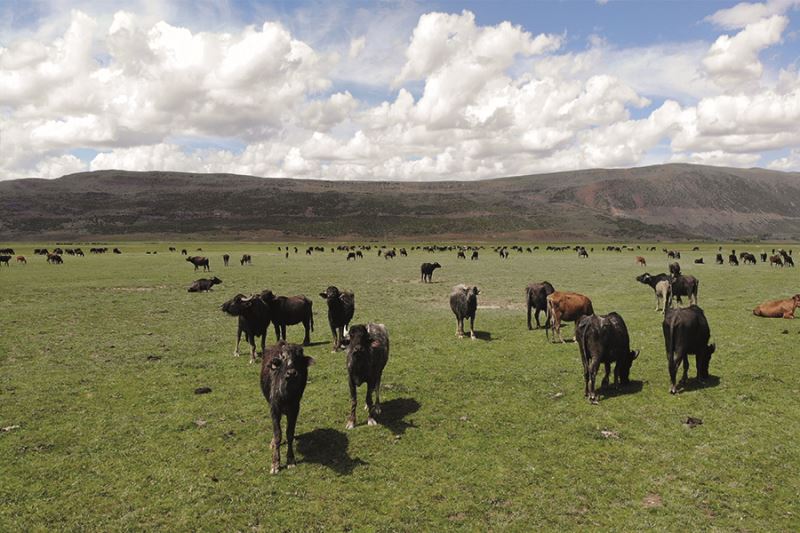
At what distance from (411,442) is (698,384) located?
8.44 metres

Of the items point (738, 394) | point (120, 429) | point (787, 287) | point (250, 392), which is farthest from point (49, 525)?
point (787, 287)

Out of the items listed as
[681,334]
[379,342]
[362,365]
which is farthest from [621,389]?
[362,365]

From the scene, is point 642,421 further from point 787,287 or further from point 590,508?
point 787,287

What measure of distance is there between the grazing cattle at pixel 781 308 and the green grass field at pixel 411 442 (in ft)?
12.7

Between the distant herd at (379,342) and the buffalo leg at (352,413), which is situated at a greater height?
the distant herd at (379,342)

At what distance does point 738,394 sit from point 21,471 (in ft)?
52.6

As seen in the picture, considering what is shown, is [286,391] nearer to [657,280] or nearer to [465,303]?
[465,303]

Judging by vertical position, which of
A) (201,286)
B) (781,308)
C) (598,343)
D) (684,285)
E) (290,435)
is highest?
(684,285)

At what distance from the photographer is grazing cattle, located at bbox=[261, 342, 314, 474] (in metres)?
8.96

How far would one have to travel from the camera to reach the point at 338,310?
17.5 m

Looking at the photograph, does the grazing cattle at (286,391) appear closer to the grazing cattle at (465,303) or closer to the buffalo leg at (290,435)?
the buffalo leg at (290,435)

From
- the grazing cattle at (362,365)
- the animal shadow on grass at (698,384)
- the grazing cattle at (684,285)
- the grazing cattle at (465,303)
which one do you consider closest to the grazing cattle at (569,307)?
the grazing cattle at (465,303)

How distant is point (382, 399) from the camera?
1252 cm

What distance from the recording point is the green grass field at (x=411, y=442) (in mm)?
7555
